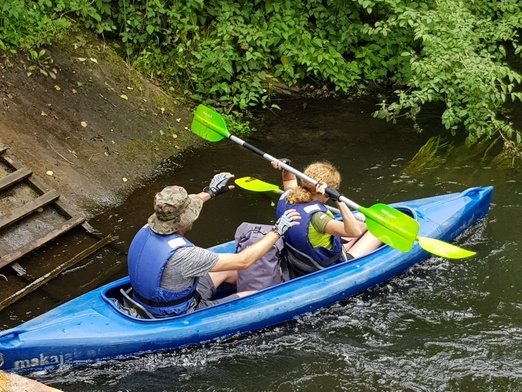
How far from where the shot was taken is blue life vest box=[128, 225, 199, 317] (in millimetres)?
4297

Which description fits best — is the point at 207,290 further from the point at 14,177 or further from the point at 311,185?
the point at 14,177

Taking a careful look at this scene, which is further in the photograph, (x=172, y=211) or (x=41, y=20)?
(x=41, y=20)

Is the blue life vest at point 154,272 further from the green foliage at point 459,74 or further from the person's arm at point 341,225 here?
the green foliage at point 459,74

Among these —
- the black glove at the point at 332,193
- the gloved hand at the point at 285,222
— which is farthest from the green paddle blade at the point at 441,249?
the gloved hand at the point at 285,222

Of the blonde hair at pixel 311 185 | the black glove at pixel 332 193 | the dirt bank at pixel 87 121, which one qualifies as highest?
the dirt bank at pixel 87 121

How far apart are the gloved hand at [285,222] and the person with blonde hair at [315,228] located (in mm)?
285

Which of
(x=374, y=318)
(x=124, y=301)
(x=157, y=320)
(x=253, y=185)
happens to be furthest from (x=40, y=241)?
(x=374, y=318)

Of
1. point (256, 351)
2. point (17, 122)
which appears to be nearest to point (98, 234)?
point (17, 122)

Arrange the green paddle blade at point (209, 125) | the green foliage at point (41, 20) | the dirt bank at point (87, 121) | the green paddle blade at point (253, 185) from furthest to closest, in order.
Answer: the green foliage at point (41, 20), the dirt bank at point (87, 121), the green paddle blade at point (209, 125), the green paddle blade at point (253, 185)

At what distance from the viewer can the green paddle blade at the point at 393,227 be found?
16.6 feet

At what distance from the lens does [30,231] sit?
19.4 feet

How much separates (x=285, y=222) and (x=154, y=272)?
33.5 inches

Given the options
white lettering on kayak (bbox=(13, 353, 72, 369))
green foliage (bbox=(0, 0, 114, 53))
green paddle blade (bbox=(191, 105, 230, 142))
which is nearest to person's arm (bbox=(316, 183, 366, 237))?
green paddle blade (bbox=(191, 105, 230, 142))

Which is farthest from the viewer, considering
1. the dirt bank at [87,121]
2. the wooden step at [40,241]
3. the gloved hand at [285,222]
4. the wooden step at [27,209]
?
the dirt bank at [87,121]
